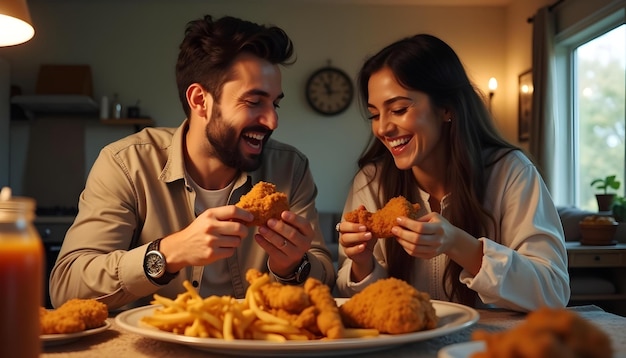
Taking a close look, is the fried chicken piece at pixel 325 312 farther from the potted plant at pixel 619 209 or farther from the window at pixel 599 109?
the window at pixel 599 109

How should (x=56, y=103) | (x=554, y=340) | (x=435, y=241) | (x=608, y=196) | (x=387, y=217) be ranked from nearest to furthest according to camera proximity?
(x=554, y=340), (x=435, y=241), (x=387, y=217), (x=608, y=196), (x=56, y=103)

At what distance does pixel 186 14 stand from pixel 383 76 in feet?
16.5

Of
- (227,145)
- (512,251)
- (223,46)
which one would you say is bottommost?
(512,251)

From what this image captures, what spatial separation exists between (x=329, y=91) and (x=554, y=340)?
20.2 ft

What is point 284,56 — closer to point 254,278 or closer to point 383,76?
point 383,76

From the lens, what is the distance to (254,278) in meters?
1.09

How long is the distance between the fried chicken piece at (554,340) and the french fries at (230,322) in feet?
1.30

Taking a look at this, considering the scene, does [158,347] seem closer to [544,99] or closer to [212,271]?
[212,271]

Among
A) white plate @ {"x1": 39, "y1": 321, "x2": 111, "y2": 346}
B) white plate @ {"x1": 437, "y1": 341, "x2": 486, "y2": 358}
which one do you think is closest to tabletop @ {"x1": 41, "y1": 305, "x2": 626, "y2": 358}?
white plate @ {"x1": 39, "y1": 321, "x2": 111, "y2": 346}

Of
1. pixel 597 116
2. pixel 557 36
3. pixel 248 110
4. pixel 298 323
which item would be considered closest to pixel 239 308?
pixel 298 323

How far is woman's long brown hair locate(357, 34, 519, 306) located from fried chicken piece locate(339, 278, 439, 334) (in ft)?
2.91

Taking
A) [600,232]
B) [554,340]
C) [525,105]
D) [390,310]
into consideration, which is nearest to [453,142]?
[390,310]

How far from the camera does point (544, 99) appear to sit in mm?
5391

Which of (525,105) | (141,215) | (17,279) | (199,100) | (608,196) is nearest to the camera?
(17,279)
